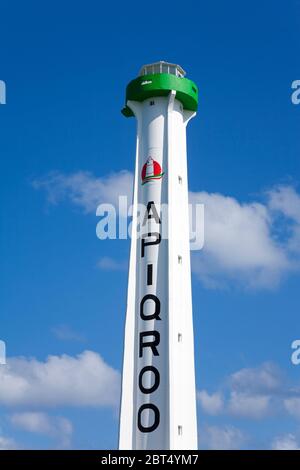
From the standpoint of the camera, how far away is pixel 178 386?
201 ft

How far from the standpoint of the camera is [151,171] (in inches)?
2704

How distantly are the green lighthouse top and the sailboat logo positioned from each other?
701cm

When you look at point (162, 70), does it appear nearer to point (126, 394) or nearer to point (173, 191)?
point (173, 191)

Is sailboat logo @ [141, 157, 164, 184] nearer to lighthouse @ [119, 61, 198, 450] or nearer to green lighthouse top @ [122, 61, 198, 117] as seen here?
lighthouse @ [119, 61, 198, 450]

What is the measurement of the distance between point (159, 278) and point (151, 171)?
35.1 feet

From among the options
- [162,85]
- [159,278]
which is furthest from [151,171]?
[159,278]

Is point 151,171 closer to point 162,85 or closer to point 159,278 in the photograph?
point 162,85

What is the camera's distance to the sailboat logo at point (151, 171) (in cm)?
6838

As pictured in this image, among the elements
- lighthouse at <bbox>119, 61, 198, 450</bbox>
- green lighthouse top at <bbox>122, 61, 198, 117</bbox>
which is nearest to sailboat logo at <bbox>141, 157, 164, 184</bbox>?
lighthouse at <bbox>119, 61, 198, 450</bbox>

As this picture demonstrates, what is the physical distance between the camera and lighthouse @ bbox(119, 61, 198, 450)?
60.8 metres

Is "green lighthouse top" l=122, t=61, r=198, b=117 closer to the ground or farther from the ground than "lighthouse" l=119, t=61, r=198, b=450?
farther from the ground
